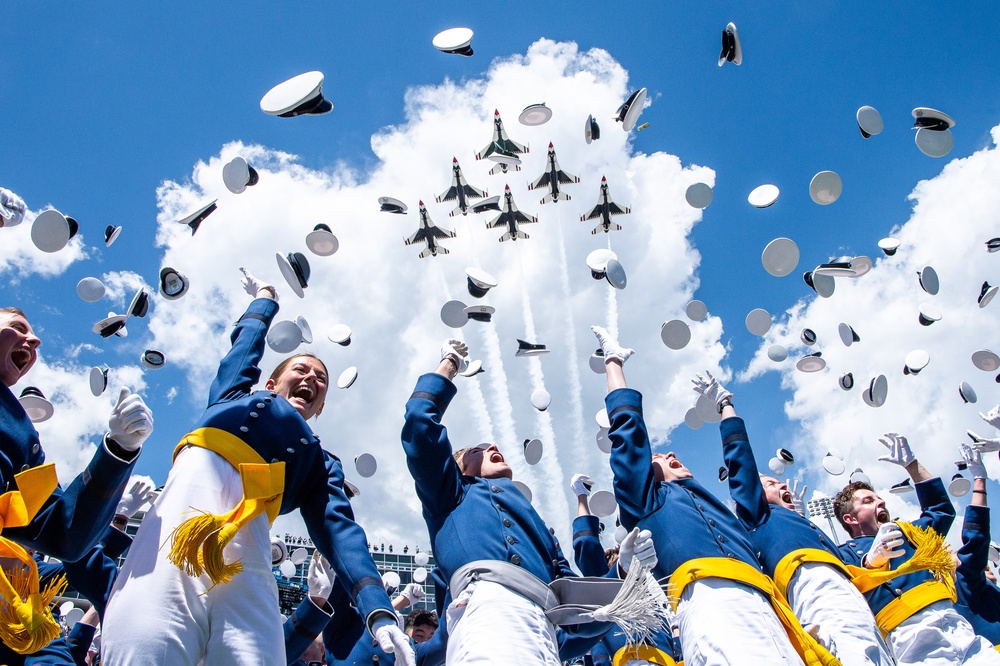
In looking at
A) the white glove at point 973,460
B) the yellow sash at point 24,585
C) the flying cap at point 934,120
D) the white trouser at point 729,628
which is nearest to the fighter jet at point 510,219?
the flying cap at point 934,120

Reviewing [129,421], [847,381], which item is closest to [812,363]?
[847,381]

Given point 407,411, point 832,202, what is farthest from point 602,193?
point 407,411

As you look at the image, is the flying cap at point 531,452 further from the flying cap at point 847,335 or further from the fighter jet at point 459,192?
the fighter jet at point 459,192

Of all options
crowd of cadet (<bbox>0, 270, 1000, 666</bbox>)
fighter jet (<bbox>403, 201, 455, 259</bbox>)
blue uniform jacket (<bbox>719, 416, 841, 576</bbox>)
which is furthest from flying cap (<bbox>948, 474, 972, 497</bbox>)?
fighter jet (<bbox>403, 201, 455, 259</bbox>)

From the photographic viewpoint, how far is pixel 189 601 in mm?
2947

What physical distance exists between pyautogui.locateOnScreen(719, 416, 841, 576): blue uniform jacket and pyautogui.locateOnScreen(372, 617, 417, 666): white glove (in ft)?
11.2

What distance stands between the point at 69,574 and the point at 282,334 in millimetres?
3968

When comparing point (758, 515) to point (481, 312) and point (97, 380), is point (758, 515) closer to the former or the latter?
point (481, 312)

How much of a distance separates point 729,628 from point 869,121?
29.3ft

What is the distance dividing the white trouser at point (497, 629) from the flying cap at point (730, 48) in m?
8.94

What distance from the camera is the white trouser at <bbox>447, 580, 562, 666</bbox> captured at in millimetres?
3465

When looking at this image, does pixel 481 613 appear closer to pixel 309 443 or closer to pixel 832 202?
pixel 309 443

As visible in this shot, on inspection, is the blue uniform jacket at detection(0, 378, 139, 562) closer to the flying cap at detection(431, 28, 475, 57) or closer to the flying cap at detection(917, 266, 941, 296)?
the flying cap at detection(431, 28, 475, 57)

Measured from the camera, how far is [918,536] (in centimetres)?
592
